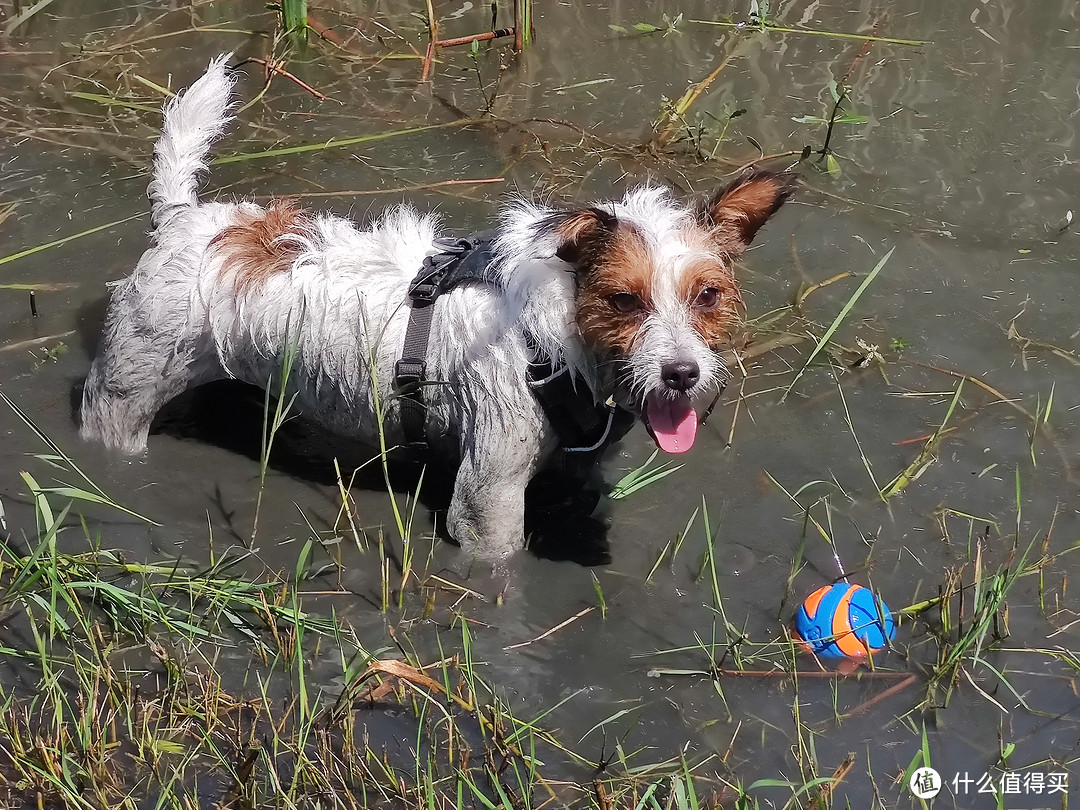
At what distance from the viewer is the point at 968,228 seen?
226 inches

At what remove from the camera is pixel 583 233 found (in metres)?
3.59

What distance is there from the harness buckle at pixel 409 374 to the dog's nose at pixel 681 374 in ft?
3.20

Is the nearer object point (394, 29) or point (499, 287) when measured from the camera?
point (499, 287)

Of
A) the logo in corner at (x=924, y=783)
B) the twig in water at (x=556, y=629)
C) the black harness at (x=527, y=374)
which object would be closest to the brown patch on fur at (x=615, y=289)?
the black harness at (x=527, y=374)

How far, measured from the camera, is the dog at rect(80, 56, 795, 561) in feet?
11.9

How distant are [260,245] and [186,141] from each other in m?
0.56

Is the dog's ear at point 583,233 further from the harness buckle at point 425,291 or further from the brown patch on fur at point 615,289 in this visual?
the harness buckle at point 425,291

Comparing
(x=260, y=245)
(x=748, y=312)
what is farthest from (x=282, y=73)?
(x=748, y=312)

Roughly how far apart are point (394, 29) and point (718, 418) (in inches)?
143

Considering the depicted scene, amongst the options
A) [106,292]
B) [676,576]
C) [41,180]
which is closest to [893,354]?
[676,576]

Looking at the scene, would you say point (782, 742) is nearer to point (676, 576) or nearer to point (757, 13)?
point (676, 576)

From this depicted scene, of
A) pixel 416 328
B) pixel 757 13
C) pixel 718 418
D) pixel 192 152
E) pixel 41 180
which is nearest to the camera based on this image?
pixel 416 328

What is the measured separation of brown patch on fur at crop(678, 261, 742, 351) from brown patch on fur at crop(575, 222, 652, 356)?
0.43 feet

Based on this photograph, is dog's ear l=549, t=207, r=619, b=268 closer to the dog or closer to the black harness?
the dog
